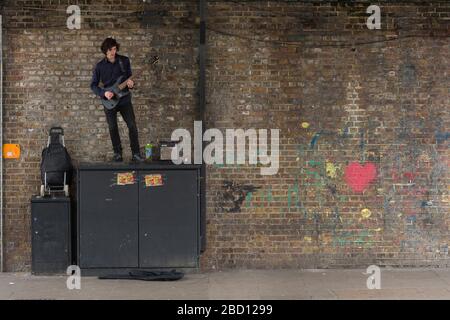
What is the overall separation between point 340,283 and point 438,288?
4.30 ft

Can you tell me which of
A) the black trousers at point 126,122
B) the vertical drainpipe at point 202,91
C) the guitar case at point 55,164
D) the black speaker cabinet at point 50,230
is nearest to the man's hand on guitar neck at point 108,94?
the black trousers at point 126,122

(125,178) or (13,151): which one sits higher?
(13,151)

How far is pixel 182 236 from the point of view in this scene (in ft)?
28.5

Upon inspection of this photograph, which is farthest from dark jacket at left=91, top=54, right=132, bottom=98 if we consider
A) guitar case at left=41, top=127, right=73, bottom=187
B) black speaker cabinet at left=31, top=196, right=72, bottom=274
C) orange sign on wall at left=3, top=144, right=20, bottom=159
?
black speaker cabinet at left=31, top=196, right=72, bottom=274

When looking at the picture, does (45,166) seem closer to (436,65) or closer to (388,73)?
(388,73)

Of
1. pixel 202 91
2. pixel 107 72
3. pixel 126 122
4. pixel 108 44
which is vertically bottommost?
pixel 126 122

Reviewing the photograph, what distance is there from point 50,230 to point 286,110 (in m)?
3.90

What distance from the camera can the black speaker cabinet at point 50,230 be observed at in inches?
348

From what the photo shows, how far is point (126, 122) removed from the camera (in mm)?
9023

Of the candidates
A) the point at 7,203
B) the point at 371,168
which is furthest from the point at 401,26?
the point at 7,203

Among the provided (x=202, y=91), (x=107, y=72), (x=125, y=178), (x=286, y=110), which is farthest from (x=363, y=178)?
(x=107, y=72)

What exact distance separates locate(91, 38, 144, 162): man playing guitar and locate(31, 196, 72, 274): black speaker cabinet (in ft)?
3.54

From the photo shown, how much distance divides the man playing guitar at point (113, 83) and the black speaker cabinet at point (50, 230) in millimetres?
1078

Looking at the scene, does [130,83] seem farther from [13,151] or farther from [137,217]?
[13,151]
